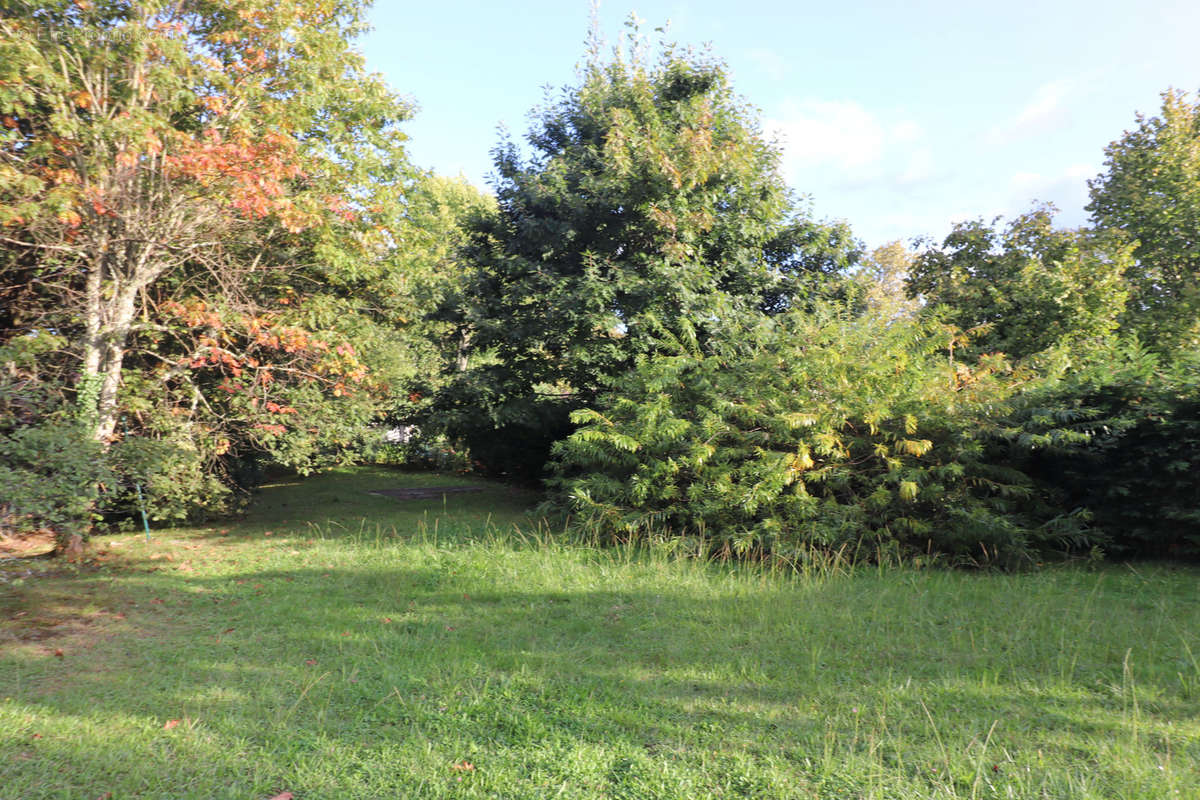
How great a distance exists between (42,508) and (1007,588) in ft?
28.0

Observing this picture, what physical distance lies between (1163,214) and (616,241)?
1203 centimetres

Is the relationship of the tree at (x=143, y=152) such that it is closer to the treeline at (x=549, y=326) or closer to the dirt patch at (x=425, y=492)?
the treeline at (x=549, y=326)

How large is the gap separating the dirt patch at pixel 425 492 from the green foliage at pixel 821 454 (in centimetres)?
602

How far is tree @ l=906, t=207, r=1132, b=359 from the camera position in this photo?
38.8ft

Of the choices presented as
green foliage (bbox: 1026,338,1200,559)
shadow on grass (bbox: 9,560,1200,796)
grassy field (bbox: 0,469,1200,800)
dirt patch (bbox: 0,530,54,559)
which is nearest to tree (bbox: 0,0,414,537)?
dirt patch (bbox: 0,530,54,559)

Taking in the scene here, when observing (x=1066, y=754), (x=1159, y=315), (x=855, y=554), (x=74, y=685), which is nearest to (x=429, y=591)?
(x=74, y=685)

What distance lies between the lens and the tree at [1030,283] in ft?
38.8

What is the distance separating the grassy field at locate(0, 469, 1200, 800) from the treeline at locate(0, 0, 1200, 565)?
106 cm

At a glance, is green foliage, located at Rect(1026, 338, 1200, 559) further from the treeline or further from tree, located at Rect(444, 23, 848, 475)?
tree, located at Rect(444, 23, 848, 475)

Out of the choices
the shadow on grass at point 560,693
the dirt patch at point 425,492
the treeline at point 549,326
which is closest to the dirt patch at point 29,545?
the treeline at point 549,326

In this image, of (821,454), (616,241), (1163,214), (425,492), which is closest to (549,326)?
(616,241)

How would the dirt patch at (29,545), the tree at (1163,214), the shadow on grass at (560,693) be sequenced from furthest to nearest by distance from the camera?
1. the tree at (1163,214)
2. the dirt patch at (29,545)
3. the shadow on grass at (560,693)

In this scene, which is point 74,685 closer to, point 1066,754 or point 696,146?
point 1066,754

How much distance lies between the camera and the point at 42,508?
558 cm
